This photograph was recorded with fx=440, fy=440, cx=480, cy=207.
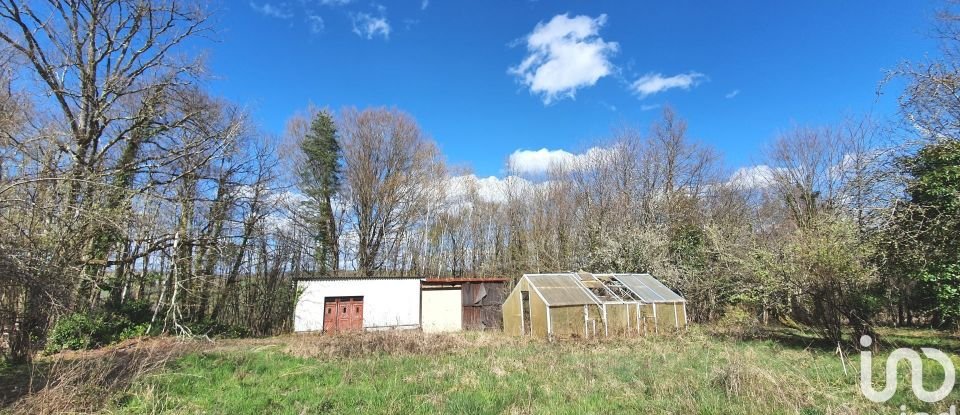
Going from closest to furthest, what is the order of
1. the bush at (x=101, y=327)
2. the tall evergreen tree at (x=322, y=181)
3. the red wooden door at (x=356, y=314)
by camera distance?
the bush at (x=101, y=327) → the red wooden door at (x=356, y=314) → the tall evergreen tree at (x=322, y=181)

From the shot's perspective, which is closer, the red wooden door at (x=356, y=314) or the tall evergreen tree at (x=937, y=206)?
the tall evergreen tree at (x=937, y=206)

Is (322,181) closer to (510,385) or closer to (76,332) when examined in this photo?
(76,332)

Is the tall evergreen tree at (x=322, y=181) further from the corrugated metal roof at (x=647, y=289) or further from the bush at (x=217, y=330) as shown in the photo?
the corrugated metal roof at (x=647, y=289)

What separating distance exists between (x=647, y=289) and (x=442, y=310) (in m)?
10.9

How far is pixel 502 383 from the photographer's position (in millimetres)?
7953

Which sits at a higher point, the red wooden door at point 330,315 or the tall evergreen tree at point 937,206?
the tall evergreen tree at point 937,206

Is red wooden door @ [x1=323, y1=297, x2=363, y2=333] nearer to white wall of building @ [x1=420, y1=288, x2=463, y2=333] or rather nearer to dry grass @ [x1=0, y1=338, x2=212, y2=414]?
white wall of building @ [x1=420, y1=288, x2=463, y2=333]

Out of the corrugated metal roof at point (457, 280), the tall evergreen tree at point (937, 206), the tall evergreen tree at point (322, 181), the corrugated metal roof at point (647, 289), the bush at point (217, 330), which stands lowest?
the bush at point (217, 330)

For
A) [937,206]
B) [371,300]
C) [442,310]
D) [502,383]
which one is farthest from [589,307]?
[371,300]

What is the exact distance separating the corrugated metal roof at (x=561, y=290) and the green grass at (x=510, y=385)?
5.27 meters

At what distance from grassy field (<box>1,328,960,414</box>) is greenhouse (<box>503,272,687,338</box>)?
4.12 meters

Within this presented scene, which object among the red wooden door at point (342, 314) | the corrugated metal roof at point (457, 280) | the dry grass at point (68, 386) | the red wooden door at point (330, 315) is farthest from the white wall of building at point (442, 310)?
the dry grass at point (68, 386)

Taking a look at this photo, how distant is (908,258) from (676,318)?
10085 millimetres

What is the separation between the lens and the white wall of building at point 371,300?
868 inches
